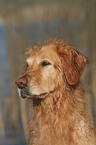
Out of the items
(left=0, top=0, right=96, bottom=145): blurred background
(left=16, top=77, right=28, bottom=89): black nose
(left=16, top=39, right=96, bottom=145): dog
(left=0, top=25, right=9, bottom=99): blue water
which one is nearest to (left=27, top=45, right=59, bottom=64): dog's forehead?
(left=16, top=39, right=96, bottom=145): dog

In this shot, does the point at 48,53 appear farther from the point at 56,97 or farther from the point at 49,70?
the point at 56,97

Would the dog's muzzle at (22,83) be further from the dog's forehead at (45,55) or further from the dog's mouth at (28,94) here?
the dog's forehead at (45,55)

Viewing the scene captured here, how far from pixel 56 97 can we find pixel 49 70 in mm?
369

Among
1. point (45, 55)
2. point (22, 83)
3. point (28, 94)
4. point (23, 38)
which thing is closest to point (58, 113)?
point (28, 94)

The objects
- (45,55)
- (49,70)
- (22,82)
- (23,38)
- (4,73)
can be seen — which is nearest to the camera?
(22,82)

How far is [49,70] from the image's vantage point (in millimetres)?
3787

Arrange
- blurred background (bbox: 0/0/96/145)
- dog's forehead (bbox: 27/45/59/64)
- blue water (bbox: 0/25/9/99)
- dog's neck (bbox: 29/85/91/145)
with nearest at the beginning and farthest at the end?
dog's neck (bbox: 29/85/91/145) → dog's forehead (bbox: 27/45/59/64) → blurred background (bbox: 0/0/96/145) → blue water (bbox: 0/25/9/99)

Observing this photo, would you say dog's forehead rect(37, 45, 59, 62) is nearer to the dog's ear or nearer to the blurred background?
the dog's ear

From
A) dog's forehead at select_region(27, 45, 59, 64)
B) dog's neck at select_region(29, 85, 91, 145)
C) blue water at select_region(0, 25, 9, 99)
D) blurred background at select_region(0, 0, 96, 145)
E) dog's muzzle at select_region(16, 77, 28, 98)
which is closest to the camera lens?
dog's muzzle at select_region(16, 77, 28, 98)

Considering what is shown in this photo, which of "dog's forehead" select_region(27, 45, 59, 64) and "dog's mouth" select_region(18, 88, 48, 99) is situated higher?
"dog's forehead" select_region(27, 45, 59, 64)

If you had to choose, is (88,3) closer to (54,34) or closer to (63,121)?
(54,34)

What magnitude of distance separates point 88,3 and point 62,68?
7.40 meters

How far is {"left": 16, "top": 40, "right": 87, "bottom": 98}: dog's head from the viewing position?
3669 millimetres

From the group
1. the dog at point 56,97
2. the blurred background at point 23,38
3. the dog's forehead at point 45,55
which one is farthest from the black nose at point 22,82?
the blurred background at point 23,38
